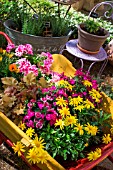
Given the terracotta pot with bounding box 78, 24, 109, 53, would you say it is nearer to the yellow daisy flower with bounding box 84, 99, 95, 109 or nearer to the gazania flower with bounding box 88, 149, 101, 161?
the yellow daisy flower with bounding box 84, 99, 95, 109

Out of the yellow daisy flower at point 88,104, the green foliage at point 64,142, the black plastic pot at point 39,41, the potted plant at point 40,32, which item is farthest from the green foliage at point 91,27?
the green foliage at point 64,142

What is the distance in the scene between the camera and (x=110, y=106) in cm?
204

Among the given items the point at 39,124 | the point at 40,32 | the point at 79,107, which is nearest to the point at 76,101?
the point at 79,107

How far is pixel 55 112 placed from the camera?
69.4 inches

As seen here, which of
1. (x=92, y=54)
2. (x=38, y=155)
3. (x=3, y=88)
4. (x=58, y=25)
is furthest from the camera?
(x=92, y=54)

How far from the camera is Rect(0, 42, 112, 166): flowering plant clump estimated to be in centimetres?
167

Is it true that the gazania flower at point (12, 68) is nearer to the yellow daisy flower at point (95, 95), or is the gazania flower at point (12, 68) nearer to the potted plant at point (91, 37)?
the yellow daisy flower at point (95, 95)

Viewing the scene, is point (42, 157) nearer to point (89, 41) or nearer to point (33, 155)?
point (33, 155)

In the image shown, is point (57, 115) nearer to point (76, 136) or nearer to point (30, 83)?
point (76, 136)

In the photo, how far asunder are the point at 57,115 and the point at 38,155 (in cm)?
30

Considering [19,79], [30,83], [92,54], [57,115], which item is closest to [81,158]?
[57,115]

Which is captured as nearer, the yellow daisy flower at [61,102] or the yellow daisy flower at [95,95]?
the yellow daisy flower at [61,102]

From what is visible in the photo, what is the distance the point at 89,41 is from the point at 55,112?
216cm

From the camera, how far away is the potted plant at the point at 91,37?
3.69 m
